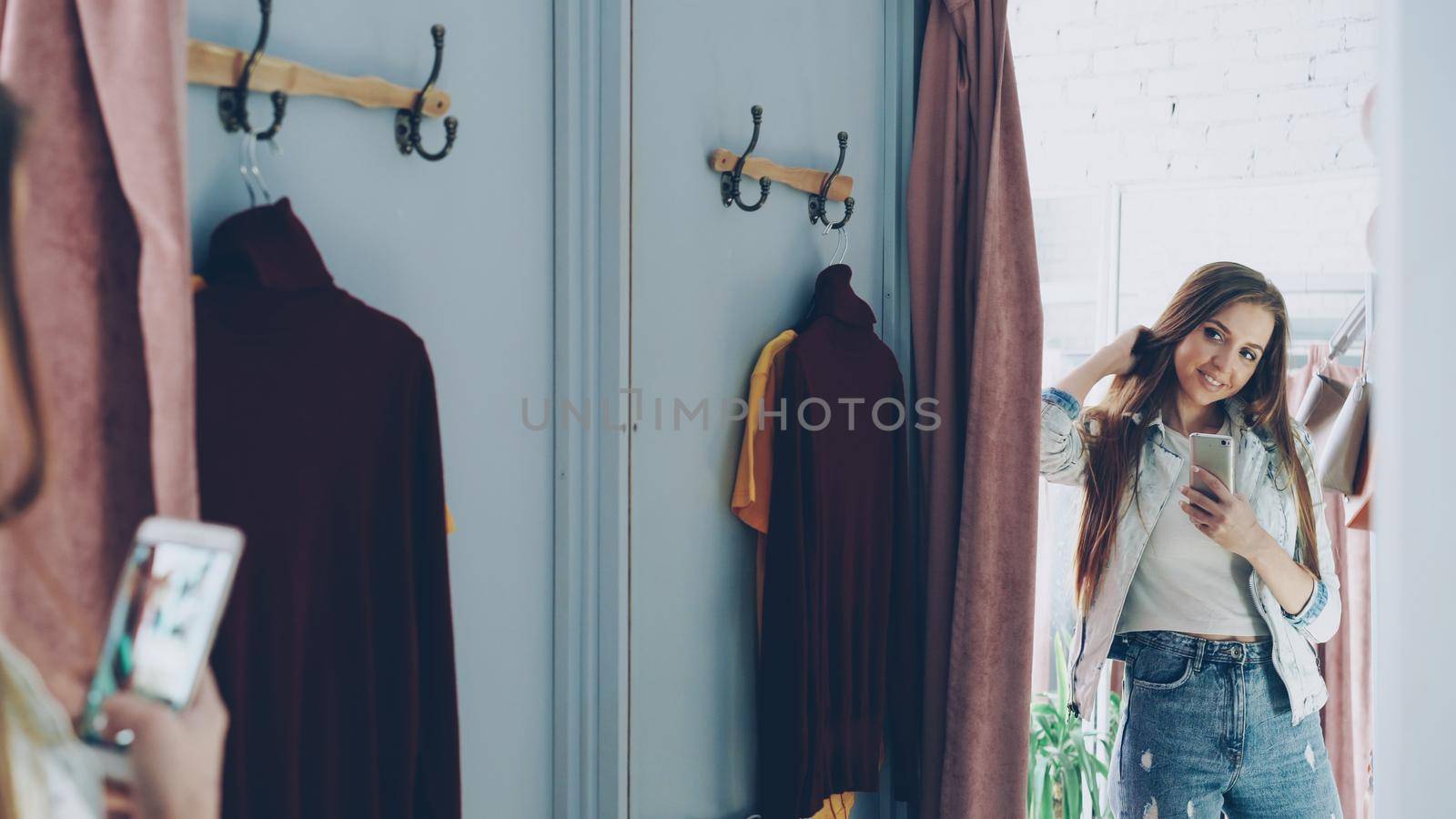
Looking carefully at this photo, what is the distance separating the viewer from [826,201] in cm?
151

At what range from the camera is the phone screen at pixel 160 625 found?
0.56 meters

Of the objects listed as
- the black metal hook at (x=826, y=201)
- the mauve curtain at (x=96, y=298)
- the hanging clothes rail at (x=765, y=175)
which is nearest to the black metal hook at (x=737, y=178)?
the hanging clothes rail at (x=765, y=175)

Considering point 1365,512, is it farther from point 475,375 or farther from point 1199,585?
point 475,375

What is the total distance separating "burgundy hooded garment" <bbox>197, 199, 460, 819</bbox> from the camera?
0.75m

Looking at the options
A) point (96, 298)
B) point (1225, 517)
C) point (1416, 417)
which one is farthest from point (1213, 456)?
point (96, 298)

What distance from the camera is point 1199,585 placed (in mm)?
1540

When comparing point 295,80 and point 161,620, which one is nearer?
point 161,620

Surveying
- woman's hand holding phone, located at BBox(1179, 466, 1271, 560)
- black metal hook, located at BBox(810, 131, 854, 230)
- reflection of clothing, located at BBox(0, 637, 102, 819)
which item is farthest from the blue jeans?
reflection of clothing, located at BBox(0, 637, 102, 819)

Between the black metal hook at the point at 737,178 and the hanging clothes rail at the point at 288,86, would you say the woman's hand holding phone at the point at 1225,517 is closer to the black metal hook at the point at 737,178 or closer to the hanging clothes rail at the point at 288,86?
the black metal hook at the point at 737,178

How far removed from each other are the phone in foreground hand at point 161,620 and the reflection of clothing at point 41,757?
39 millimetres

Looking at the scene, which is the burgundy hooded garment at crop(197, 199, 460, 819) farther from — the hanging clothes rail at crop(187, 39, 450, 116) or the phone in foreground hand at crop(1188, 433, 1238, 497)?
the phone in foreground hand at crop(1188, 433, 1238, 497)

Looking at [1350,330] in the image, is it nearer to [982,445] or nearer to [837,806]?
[982,445]

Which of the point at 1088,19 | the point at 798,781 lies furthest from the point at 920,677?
the point at 1088,19

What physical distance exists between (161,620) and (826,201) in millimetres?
1141
